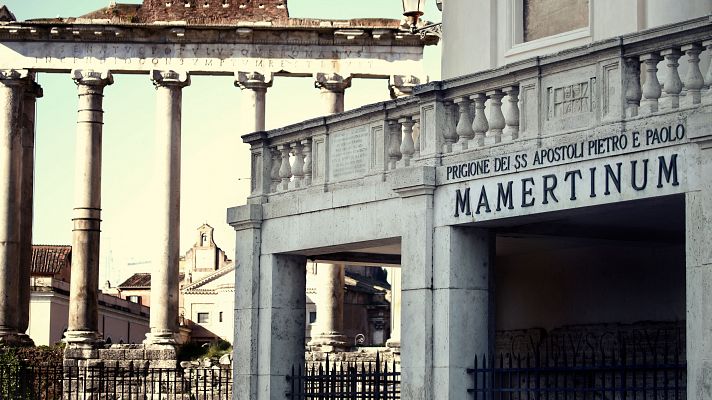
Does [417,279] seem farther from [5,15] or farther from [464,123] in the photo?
[5,15]

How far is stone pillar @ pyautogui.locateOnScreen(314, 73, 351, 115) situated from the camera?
2058 inches

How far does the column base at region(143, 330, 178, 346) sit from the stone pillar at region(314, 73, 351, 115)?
8545 mm

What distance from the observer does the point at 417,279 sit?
778 inches

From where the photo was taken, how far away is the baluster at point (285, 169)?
22.8 meters

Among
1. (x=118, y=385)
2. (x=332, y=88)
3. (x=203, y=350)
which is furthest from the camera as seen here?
(x=203, y=350)

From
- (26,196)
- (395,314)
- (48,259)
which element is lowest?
(395,314)

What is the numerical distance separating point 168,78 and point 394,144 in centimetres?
3307

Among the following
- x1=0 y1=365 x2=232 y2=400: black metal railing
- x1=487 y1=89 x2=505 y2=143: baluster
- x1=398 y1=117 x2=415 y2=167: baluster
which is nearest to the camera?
x1=487 y1=89 x2=505 y2=143: baluster

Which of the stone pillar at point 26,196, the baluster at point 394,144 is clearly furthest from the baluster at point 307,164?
the stone pillar at point 26,196

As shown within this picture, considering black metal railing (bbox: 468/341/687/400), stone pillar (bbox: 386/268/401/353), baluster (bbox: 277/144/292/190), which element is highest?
baluster (bbox: 277/144/292/190)

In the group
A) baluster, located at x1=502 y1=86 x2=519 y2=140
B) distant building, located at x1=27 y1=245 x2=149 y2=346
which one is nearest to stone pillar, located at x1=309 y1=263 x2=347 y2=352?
baluster, located at x1=502 y1=86 x2=519 y2=140

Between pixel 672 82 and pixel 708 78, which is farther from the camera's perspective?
pixel 672 82

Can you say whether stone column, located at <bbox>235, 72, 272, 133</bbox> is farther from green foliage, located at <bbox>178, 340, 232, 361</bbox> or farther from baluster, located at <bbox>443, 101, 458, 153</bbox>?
baluster, located at <bbox>443, 101, 458, 153</bbox>

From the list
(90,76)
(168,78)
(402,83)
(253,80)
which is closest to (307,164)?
(402,83)
